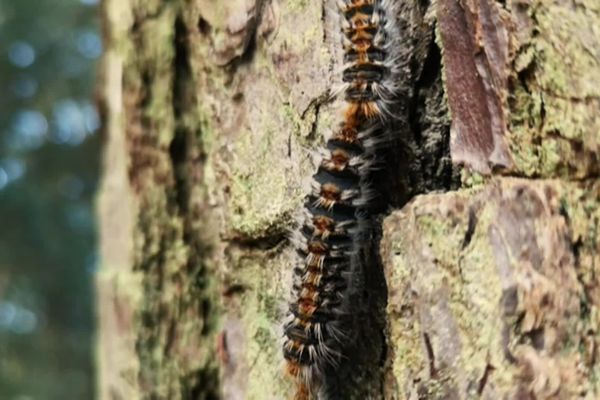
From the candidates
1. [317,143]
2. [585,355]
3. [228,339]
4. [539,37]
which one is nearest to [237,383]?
[228,339]

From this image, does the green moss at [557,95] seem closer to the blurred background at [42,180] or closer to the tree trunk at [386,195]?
the tree trunk at [386,195]

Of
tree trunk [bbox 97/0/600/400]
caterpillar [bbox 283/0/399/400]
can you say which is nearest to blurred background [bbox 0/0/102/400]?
tree trunk [bbox 97/0/600/400]

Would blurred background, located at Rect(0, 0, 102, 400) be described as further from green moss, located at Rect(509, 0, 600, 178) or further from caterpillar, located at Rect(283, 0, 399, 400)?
green moss, located at Rect(509, 0, 600, 178)

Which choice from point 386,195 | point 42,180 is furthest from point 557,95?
point 42,180

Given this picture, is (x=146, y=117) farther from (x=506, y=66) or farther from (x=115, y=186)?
(x=506, y=66)

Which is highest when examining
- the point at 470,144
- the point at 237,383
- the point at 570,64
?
the point at 570,64
